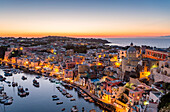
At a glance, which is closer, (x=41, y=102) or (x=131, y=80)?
(x=131, y=80)

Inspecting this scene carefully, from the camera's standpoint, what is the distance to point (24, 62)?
34781mm

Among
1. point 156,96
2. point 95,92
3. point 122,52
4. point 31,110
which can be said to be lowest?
point 31,110

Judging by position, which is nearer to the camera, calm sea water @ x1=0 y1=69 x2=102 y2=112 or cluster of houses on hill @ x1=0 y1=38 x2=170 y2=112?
cluster of houses on hill @ x1=0 y1=38 x2=170 y2=112

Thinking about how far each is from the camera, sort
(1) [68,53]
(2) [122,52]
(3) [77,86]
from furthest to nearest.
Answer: (1) [68,53] < (2) [122,52] < (3) [77,86]

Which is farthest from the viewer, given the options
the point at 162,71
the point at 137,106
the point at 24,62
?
→ the point at 24,62

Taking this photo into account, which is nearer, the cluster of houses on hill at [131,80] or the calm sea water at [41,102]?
the cluster of houses on hill at [131,80]

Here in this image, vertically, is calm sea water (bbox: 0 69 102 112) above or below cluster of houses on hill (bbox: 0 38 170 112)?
below

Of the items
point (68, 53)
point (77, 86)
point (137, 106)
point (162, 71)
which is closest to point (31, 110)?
point (77, 86)

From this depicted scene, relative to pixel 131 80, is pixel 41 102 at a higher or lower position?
lower

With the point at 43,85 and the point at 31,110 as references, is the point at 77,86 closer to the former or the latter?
the point at 43,85

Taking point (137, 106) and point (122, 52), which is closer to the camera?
point (137, 106)

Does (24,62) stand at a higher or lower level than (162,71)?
lower

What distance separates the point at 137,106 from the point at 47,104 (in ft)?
28.9

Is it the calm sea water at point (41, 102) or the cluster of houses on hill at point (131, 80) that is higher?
the cluster of houses on hill at point (131, 80)
